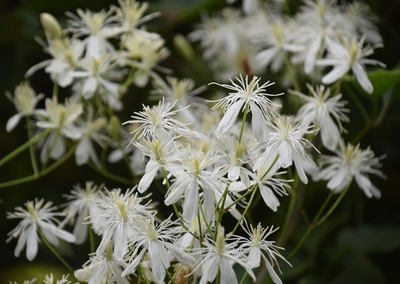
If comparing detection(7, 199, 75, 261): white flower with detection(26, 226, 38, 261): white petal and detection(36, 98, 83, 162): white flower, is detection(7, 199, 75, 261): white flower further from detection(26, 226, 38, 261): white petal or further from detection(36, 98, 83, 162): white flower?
detection(36, 98, 83, 162): white flower

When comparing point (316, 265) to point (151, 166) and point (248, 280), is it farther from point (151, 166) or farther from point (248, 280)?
point (151, 166)

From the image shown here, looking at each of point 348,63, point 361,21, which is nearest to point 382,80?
point 348,63

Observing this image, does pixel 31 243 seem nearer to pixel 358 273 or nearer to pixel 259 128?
pixel 259 128

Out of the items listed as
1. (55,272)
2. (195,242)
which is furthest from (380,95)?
(55,272)

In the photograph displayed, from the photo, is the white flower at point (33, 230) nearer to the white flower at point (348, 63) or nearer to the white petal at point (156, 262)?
the white petal at point (156, 262)

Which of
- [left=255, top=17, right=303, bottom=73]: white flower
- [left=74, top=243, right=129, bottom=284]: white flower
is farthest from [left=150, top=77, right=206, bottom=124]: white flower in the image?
[left=74, top=243, right=129, bottom=284]: white flower

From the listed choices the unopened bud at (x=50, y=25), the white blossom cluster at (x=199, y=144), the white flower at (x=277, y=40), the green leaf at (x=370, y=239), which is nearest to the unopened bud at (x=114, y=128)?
the white blossom cluster at (x=199, y=144)
